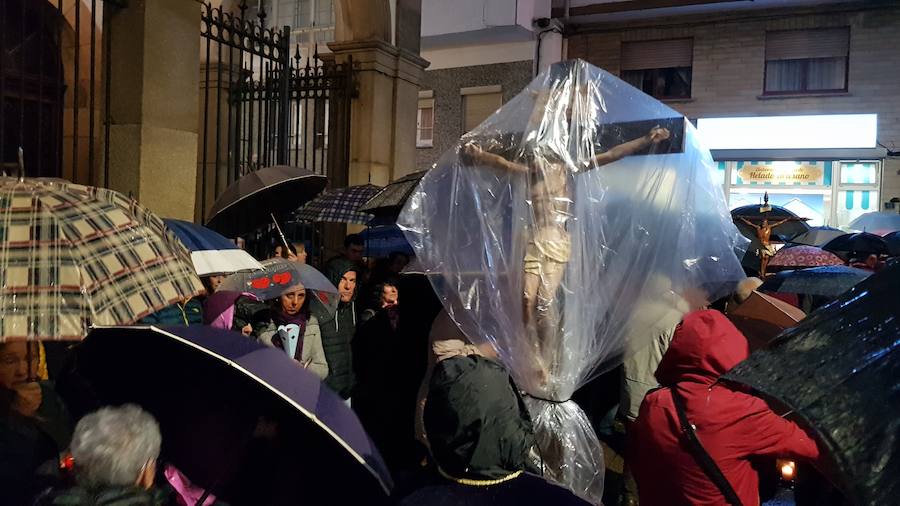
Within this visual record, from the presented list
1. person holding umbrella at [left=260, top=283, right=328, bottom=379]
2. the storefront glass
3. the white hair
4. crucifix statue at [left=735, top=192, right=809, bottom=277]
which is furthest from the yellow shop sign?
the white hair

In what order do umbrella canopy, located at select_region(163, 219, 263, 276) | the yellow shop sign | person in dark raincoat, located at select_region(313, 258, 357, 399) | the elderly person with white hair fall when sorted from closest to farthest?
the elderly person with white hair < umbrella canopy, located at select_region(163, 219, 263, 276) < person in dark raincoat, located at select_region(313, 258, 357, 399) < the yellow shop sign

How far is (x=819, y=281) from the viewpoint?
4.50 meters

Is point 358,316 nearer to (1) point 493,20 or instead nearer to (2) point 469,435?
(2) point 469,435

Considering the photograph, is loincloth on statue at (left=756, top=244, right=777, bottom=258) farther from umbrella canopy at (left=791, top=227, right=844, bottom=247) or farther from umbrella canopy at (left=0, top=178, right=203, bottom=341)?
umbrella canopy at (left=0, top=178, right=203, bottom=341)

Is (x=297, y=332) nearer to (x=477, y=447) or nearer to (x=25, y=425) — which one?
(x=25, y=425)

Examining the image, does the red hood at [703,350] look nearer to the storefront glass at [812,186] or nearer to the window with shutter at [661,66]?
the storefront glass at [812,186]

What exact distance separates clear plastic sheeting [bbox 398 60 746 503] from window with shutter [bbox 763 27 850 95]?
Answer: 581 inches

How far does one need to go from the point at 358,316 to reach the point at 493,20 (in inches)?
535

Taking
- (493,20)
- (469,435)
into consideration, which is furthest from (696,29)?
(469,435)

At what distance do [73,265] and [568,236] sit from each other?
86.9 inches

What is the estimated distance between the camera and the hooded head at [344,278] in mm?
5336

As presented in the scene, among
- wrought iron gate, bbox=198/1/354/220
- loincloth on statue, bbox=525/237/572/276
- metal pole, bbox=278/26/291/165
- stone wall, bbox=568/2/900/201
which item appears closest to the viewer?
loincloth on statue, bbox=525/237/572/276

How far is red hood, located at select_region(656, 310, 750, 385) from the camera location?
2.64 m

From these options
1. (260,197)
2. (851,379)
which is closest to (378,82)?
(260,197)
